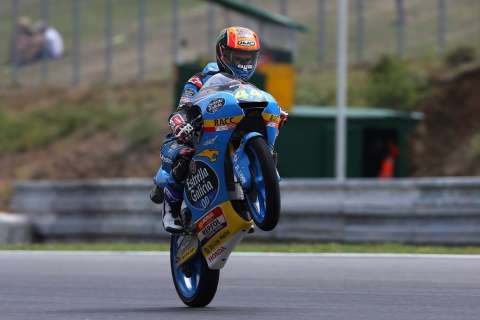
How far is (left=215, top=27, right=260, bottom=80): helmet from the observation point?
9023 mm

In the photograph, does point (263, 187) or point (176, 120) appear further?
point (176, 120)

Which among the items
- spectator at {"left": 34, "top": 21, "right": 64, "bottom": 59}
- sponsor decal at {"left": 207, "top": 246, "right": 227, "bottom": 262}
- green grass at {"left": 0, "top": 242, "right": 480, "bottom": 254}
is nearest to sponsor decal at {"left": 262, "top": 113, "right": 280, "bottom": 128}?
sponsor decal at {"left": 207, "top": 246, "right": 227, "bottom": 262}

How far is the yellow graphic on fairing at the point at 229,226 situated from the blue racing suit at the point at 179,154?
54cm

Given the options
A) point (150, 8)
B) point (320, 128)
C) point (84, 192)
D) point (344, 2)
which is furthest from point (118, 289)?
point (150, 8)

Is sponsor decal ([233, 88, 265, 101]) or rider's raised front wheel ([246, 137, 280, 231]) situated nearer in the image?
rider's raised front wheel ([246, 137, 280, 231])

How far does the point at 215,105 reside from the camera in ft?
28.6

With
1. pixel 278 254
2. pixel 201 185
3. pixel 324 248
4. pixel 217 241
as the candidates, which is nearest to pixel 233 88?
pixel 201 185

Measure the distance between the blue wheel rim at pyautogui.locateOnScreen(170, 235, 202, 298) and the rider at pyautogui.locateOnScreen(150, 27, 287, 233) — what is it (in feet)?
0.91

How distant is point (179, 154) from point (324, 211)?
7.96 meters

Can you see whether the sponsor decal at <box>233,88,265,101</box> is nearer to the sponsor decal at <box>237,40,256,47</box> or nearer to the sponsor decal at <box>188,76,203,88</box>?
the sponsor decal at <box>237,40,256,47</box>

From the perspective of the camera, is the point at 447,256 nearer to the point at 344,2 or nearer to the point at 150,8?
the point at 344,2

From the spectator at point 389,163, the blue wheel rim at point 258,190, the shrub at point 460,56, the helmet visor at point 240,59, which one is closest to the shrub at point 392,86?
the shrub at point 460,56

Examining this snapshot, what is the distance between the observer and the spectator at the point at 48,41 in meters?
37.1

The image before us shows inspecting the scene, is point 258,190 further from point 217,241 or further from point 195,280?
point 195,280
